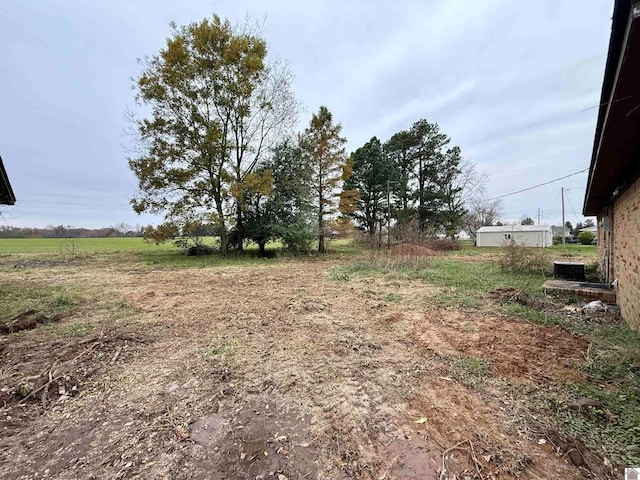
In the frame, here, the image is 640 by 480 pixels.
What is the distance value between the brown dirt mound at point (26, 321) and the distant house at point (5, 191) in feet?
12.0

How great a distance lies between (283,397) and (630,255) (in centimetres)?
557

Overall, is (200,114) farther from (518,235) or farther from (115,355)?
(518,235)

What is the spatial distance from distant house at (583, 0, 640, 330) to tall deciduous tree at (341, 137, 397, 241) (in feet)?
50.8

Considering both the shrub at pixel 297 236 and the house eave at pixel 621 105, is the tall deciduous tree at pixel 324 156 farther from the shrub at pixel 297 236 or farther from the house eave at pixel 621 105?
the house eave at pixel 621 105

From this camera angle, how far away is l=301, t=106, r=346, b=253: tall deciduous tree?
16.5m

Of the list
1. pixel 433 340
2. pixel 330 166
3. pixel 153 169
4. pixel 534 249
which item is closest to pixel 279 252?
pixel 330 166

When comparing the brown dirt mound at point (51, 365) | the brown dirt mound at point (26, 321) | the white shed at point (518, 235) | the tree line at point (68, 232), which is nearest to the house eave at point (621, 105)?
the brown dirt mound at point (51, 365)

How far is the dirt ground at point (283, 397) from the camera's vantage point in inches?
66.1

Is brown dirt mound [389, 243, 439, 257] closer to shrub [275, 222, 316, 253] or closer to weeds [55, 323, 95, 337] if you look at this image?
shrub [275, 222, 316, 253]

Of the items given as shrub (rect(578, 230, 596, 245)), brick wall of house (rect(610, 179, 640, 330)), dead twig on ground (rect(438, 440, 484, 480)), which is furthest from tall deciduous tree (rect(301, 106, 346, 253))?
shrub (rect(578, 230, 596, 245))

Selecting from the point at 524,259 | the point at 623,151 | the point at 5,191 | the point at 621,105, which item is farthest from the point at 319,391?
the point at 5,191

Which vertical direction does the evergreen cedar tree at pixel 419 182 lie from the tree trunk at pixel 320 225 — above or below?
above

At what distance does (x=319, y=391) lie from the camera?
2.48m

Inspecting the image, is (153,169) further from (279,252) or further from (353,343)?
(353,343)
